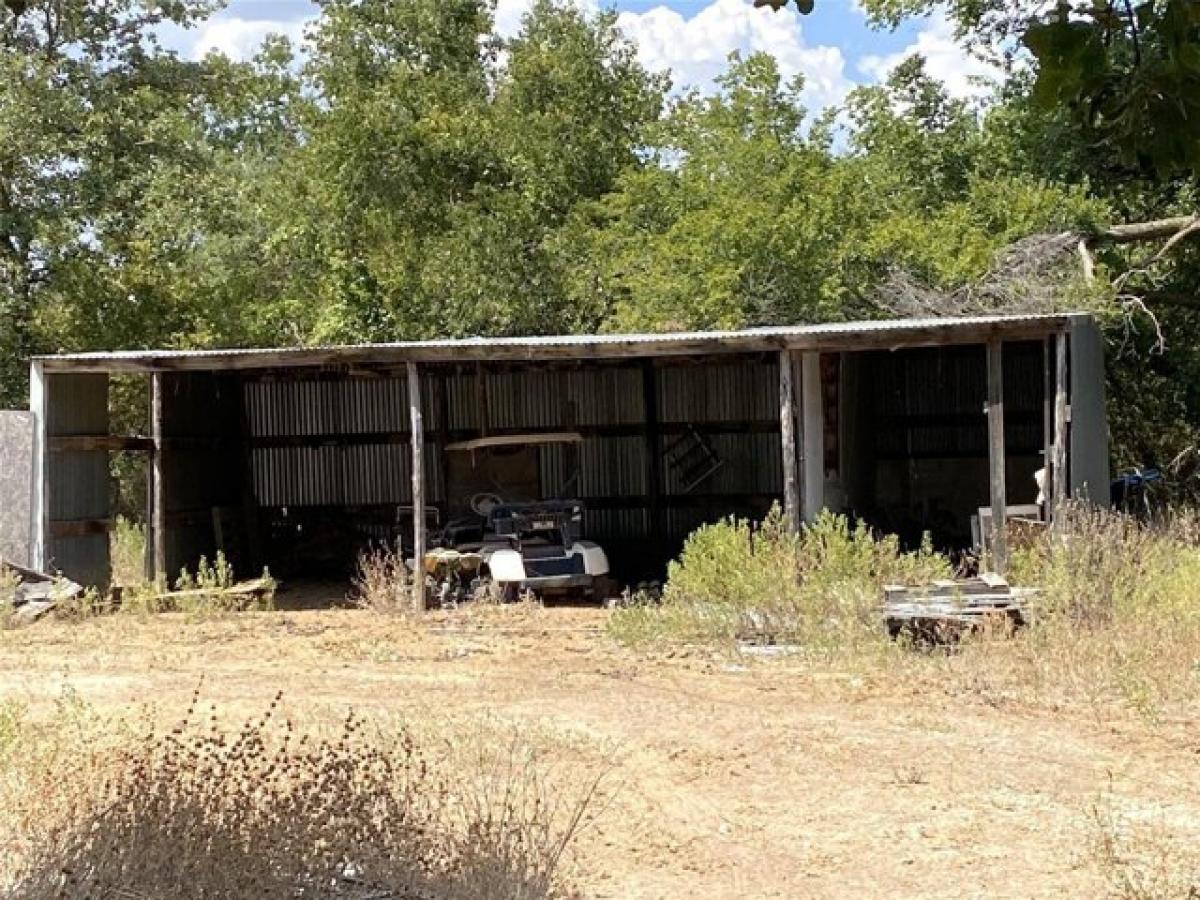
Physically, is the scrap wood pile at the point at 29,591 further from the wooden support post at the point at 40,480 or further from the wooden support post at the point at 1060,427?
the wooden support post at the point at 1060,427

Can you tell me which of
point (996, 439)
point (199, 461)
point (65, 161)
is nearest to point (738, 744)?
point (996, 439)

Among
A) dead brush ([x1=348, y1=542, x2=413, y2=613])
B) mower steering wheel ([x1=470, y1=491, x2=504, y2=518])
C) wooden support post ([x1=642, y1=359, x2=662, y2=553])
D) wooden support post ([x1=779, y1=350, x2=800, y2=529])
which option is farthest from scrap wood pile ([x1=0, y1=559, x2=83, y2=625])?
wooden support post ([x1=642, y1=359, x2=662, y2=553])

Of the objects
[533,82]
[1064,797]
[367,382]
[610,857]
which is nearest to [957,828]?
[1064,797]

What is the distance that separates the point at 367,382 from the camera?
18.6m

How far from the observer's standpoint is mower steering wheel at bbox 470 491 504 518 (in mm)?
15719

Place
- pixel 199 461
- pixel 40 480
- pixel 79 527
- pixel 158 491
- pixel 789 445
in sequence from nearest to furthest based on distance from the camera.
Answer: pixel 789 445
pixel 40 480
pixel 79 527
pixel 158 491
pixel 199 461

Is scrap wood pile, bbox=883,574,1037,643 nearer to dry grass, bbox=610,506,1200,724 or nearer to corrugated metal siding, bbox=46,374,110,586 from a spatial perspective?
dry grass, bbox=610,506,1200,724

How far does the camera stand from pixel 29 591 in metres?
13.8

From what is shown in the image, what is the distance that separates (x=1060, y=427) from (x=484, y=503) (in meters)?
6.35

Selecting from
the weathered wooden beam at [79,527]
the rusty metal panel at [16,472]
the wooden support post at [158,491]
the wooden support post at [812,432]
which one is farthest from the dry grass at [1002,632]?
the rusty metal panel at [16,472]

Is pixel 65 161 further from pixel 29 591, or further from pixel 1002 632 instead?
pixel 1002 632

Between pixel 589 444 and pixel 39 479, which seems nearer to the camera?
pixel 39 479

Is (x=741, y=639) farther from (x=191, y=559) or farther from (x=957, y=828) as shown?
(x=191, y=559)

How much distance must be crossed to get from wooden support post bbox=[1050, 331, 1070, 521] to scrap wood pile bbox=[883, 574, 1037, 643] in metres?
1.75
